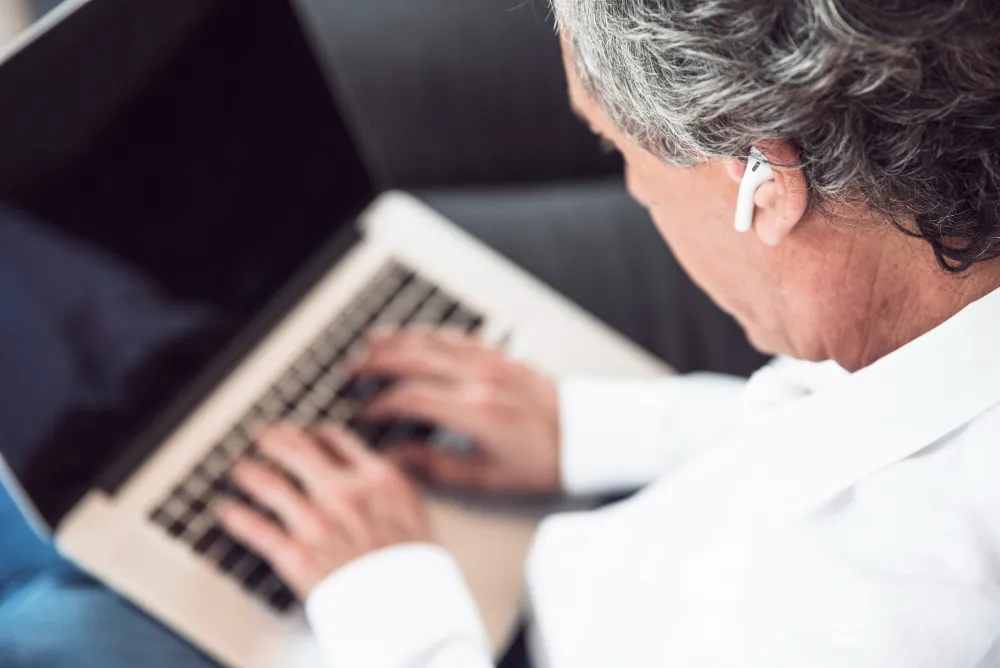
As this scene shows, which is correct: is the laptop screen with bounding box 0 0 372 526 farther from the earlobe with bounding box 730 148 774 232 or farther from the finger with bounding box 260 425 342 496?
the earlobe with bounding box 730 148 774 232

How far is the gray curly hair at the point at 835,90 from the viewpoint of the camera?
0.40 m

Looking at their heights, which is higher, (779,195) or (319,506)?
(779,195)

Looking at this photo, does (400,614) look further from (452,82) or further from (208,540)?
(452,82)

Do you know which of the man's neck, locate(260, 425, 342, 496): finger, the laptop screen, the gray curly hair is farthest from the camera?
locate(260, 425, 342, 496): finger

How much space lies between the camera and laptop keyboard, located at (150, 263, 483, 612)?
730 mm

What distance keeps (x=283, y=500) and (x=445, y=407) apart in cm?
15

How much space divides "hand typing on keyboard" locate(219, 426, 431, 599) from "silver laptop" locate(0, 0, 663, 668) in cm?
3

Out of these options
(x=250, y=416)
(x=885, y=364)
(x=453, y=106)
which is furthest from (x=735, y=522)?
(x=453, y=106)

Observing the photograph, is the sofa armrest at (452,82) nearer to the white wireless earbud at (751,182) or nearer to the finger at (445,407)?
the finger at (445,407)

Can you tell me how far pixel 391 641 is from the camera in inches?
26.1

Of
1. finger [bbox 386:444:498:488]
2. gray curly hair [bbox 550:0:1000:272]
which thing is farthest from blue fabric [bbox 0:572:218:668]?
gray curly hair [bbox 550:0:1000:272]

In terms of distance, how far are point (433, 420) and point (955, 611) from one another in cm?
44

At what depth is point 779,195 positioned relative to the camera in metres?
0.50

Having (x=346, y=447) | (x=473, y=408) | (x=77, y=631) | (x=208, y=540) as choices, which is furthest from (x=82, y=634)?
(x=473, y=408)
